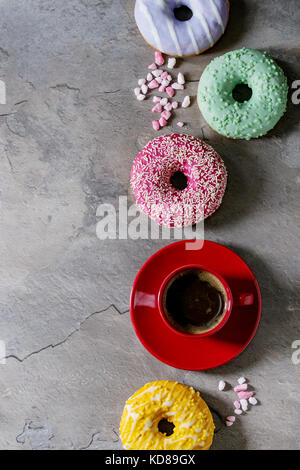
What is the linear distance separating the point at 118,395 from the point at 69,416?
175mm

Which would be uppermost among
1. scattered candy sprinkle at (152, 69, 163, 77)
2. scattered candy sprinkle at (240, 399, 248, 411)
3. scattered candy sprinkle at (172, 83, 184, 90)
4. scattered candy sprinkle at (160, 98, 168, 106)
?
scattered candy sprinkle at (152, 69, 163, 77)

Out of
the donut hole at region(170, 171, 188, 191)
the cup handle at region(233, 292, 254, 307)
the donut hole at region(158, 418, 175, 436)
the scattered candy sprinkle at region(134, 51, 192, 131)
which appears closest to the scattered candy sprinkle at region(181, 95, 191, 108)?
the scattered candy sprinkle at region(134, 51, 192, 131)

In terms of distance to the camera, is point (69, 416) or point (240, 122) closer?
point (240, 122)

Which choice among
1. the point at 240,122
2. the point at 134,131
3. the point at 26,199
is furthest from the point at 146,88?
the point at 26,199

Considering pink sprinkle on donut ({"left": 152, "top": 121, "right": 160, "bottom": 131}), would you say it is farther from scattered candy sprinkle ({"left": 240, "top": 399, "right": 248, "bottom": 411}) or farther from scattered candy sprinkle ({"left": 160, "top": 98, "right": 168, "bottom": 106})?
scattered candy sprinkle ({"left": 240, "top": 399, "right": 248, "bottom": 411})

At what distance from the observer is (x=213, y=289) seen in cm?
142

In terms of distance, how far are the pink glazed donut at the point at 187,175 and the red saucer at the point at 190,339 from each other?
0.11 metres

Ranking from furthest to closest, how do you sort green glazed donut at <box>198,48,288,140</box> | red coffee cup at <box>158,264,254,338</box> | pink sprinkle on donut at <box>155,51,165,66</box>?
pink sprinkle on donut at <box>155,51,165,66</box> → green glazed donut at <box>198,48,288,140</box> → red coffee cup at <box>158,264,254,338</box>

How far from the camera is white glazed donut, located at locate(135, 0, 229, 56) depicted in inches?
58.9

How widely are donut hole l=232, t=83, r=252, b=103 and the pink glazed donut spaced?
20 cm

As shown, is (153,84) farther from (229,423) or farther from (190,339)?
(229,423)

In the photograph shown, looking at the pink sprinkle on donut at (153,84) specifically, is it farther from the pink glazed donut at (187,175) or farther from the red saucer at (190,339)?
the red saucer at (190,339)

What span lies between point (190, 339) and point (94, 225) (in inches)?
18.6

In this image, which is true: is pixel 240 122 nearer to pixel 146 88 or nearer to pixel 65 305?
pixel 146 88
